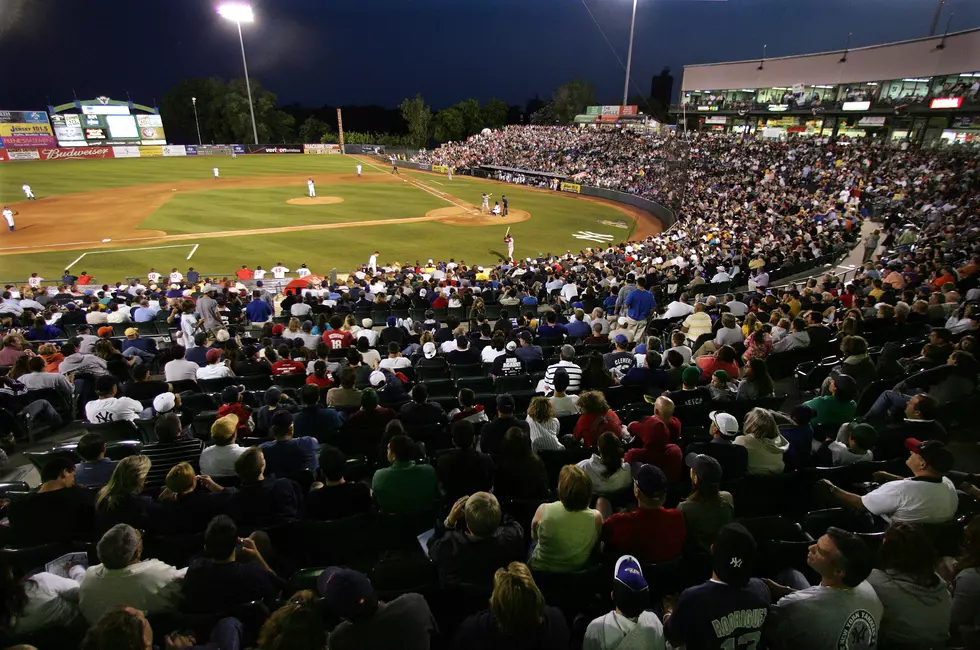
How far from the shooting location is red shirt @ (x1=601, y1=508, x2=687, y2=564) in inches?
153

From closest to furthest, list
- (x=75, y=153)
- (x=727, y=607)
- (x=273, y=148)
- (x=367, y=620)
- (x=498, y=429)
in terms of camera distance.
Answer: (x=367, y=620)
(x=727, y=607)
(x=498, y=429)
(x=75, y=153)
(x=273, y=148)

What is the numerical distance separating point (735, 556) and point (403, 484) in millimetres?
2772

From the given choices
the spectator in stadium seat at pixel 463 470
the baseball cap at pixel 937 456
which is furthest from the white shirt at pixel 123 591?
the baseball cap at pixel 937 456

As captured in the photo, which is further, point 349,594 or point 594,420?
point 594,420

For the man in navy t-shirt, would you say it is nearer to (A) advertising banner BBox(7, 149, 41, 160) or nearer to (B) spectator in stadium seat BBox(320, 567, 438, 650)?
(B) spectator in stadium seat BBox(320, 567, 438, 650)

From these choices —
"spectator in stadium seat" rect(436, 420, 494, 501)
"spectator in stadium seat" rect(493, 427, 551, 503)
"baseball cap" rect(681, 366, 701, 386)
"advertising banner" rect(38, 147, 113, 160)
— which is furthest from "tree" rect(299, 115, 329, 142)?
"spectator in stadium seat" rect(493, 427, 551, 503)

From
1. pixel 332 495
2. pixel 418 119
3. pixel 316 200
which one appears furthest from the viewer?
pixel 418 119

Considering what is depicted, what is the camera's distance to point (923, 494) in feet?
13.7

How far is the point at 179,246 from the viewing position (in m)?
27.2

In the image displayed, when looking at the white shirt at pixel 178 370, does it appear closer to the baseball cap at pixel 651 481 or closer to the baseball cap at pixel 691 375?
the baseball cap at pixel 651 481

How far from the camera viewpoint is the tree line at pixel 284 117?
9581 centimetres

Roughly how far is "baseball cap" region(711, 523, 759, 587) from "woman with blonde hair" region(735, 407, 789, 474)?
2.09 meters

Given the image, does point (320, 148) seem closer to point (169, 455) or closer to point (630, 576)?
point (169, 455)

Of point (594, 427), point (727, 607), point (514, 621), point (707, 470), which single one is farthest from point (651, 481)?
point (594, 427)
